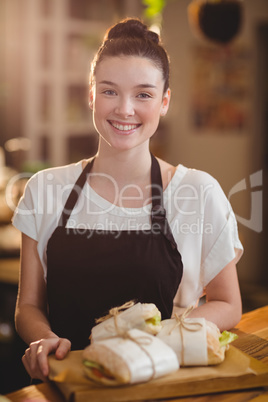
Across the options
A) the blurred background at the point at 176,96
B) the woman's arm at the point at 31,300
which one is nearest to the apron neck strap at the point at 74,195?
the woman's arm at the point at 31,300

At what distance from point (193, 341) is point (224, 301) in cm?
39

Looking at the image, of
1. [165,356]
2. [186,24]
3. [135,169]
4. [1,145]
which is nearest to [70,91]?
[1,145]

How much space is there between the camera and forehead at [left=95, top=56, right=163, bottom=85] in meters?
1.45

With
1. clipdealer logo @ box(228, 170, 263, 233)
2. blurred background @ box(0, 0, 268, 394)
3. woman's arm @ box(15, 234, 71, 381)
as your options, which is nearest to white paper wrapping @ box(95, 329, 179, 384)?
woman's arm @ box(15, 234, 71, 381)

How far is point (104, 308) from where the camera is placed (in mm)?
1486

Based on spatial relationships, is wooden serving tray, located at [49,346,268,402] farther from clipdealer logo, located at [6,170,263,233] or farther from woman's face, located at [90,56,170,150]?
clipdealer logo, located at [6,170,263,233]

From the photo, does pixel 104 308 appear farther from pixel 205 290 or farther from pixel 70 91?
pixel 70 91

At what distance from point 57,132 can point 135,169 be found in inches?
148

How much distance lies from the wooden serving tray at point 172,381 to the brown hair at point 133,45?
2.56 feet

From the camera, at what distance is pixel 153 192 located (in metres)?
1.59

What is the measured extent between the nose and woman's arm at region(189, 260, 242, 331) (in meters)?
0.50

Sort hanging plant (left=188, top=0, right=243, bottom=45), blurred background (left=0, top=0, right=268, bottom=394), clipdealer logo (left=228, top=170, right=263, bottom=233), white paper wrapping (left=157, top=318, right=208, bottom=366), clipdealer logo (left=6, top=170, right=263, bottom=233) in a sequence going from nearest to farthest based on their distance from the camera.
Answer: white paper wrapping (left=157, top=318, right=208, bottom=366) → hanging plant (left=188, top=0, right=243, bottom=45) → clipdealer logo (left=6, top=170, right=263, bottom=233) → blurred background (left=0, top=0, right=268, bottom=394) → clipdealer logo (left=228, top=170, right=263, bottom=233)

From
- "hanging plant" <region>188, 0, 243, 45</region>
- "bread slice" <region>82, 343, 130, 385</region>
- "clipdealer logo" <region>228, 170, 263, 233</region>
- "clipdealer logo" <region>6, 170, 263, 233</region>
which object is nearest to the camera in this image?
"bread slice" <region>82, 343, 130, 385</region>

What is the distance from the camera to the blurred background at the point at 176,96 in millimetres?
5059
